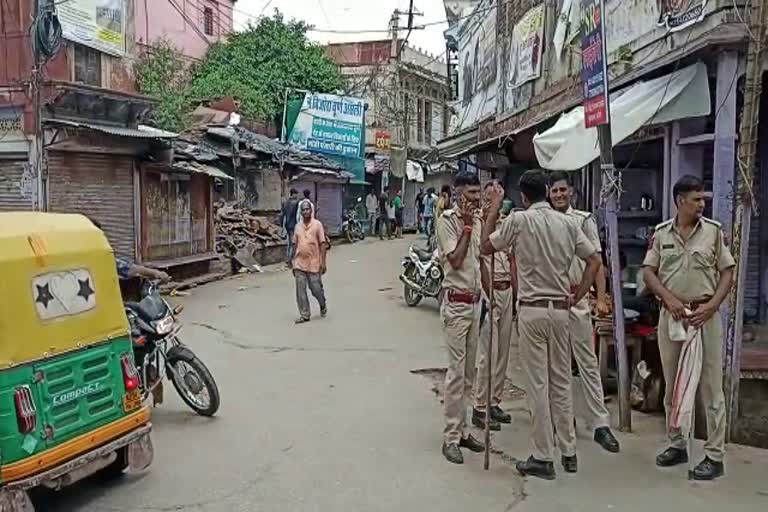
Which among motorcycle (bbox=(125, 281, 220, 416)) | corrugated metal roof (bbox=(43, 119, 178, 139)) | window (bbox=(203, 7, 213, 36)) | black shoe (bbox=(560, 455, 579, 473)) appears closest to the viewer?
black shoe (bbox=(560, 455, 579, 473))

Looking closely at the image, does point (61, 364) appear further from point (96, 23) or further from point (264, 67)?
point (264, 67)

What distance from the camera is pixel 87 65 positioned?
73.7 feet

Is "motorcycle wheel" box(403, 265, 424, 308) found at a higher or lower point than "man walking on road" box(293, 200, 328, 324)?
lower

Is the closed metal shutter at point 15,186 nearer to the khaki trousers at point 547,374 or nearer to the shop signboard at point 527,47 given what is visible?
the shop signboard at point 527,47

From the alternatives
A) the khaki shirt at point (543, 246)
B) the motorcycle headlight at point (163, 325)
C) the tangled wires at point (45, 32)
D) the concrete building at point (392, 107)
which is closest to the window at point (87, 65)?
the tangled wires at point (45, 32)

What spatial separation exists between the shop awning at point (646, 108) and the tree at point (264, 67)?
883 inches

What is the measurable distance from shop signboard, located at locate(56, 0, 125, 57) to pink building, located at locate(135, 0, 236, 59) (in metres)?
2.97

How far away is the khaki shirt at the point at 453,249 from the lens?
6.06 meters

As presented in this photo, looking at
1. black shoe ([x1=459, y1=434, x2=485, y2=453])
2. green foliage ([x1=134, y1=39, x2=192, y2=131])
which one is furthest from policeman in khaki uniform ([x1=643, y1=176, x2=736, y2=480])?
green foliage ([x1=134, y1=39, x2=192, y2=131])

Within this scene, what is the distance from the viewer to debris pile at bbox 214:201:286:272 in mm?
20594

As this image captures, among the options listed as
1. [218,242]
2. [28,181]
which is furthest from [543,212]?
[218,242]

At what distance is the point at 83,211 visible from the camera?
46.6ft

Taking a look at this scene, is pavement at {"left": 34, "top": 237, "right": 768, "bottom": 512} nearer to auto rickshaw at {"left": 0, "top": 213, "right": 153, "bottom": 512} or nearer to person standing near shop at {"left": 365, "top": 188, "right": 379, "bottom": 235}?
auto rickshaw at {"left": 0, "top": 213, "right": 153, "bottom": 512}

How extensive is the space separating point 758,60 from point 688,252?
1.50 meters
